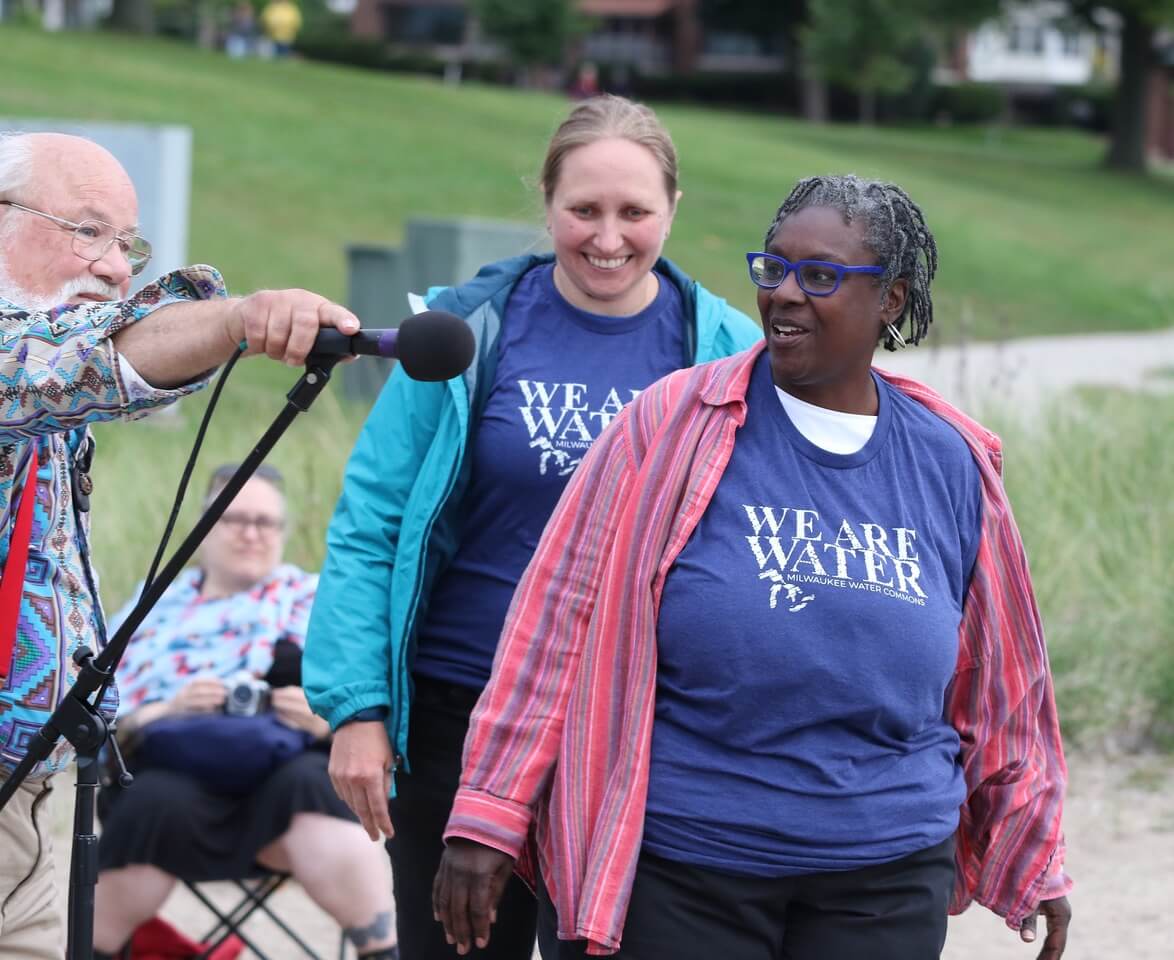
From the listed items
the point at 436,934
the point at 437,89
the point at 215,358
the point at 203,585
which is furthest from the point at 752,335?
the point at 437,89

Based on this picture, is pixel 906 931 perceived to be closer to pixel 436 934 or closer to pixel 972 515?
pixel 972 515

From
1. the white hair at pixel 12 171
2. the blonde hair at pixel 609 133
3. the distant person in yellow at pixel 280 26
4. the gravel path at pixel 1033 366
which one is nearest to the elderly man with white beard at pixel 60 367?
the white hair at pixel 12 171

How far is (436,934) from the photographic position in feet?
11.2

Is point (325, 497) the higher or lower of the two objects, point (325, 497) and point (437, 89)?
the lower

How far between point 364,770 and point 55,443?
2.78 ft

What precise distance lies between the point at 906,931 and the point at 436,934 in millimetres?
1027

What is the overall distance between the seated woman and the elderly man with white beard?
1.48 metres

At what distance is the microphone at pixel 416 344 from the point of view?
2.14 m

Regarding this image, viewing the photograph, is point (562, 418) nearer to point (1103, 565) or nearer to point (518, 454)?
point (518, 454)

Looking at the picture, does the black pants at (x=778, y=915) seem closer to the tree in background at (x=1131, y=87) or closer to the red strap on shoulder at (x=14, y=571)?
the red strap on shoulder at (x=14, y=571)

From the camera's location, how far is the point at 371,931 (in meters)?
4.61

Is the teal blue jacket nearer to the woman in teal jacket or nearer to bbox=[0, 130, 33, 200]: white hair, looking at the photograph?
the woman in teal jacket

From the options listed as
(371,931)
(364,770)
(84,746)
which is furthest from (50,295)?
(371,931)

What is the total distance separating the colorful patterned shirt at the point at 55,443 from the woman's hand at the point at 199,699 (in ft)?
5.31
